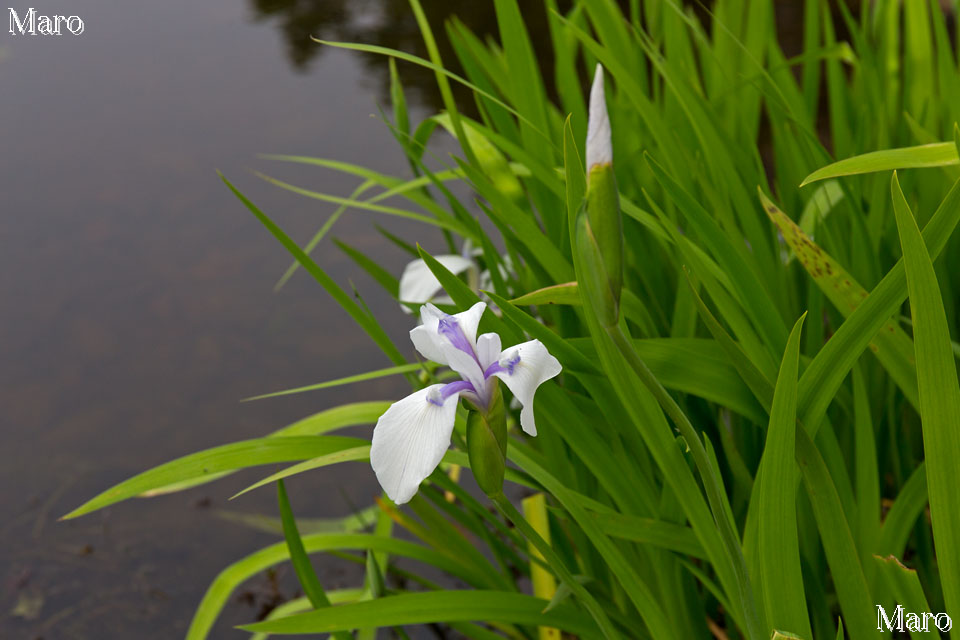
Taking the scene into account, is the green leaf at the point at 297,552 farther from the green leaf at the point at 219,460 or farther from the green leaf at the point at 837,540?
the green leaf at the point at 837,540

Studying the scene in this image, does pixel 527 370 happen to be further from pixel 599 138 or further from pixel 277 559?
pixel 277 559

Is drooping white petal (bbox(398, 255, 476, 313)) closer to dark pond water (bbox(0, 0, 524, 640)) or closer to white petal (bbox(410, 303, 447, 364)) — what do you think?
white petal (bbox(410, 303, 447, 364))

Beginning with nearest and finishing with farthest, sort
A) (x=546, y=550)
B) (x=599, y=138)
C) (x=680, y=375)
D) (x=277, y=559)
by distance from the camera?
(x=599, y=138) < (x=546, y=550) < (x=680, y=375) < (x=277, y=559)

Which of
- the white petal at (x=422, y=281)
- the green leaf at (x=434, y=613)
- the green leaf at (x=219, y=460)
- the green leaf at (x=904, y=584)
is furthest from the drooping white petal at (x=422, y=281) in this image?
the green leaf at (x=904, y=584)

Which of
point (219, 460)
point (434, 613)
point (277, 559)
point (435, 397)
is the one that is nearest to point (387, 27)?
point (277, 559)

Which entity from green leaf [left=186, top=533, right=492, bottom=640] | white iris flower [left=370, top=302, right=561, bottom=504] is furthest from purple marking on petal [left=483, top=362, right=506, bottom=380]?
green leaf [left=186, top=533, right=492, bottom=640]

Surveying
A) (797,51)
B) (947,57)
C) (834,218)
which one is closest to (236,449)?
(834,218)

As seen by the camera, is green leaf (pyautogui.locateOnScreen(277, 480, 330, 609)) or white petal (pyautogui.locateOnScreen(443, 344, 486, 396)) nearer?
white petal (pyautogui.locateOnScreen(443, 344, 486, 396))
